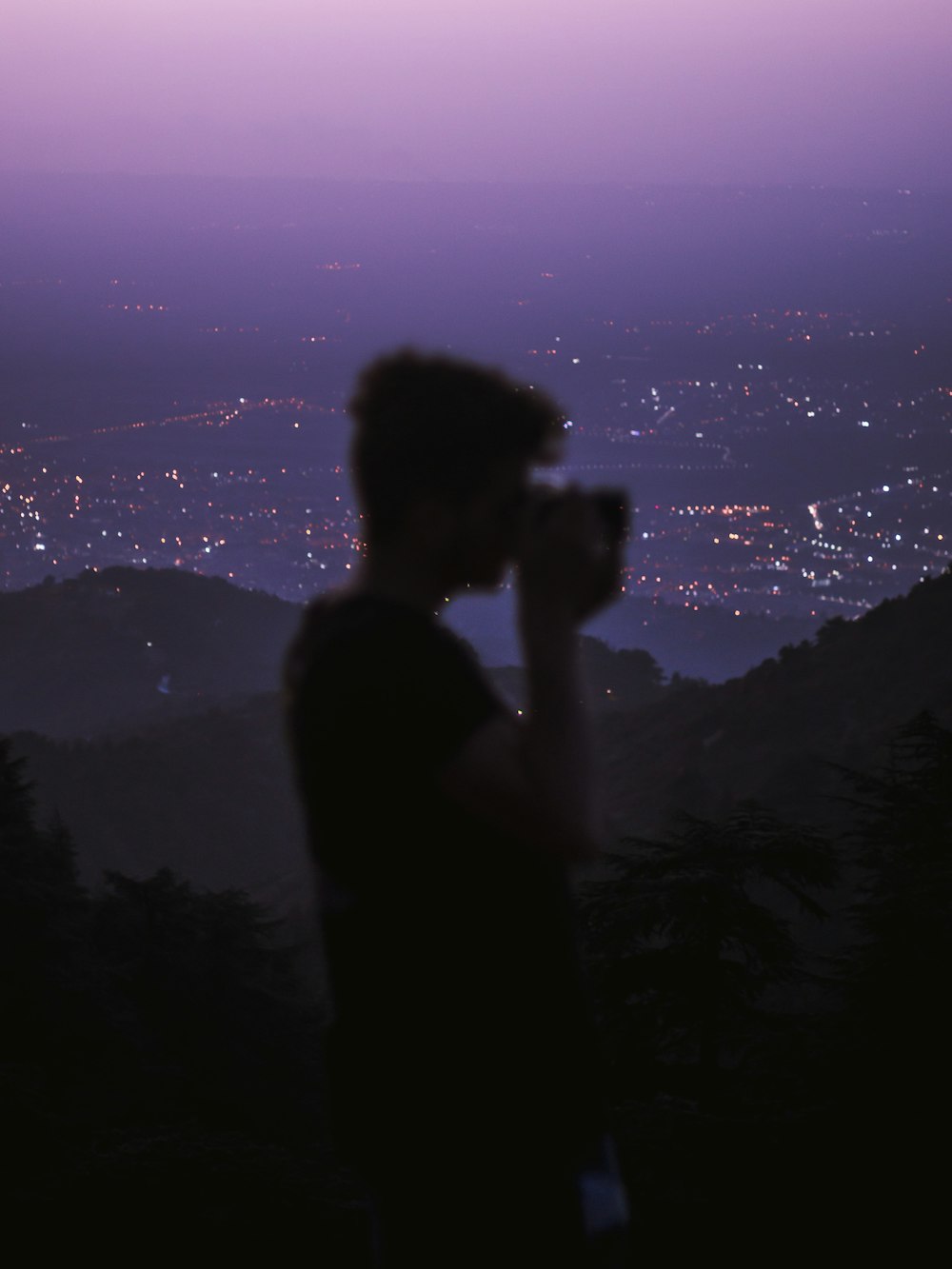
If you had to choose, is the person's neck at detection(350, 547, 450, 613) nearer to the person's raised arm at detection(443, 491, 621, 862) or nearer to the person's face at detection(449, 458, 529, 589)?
the person's face at detection(449, 458, 529, 589)

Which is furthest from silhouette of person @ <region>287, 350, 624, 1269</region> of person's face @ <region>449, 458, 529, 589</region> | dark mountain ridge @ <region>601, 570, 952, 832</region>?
dark mountain ridge @ <region>601, 570, 952, 832</region>

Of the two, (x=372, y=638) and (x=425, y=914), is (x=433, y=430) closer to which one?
(x=372, y=638)

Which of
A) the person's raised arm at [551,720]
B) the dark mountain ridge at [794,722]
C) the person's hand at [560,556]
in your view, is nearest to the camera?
the person's raised arm at [551,720]

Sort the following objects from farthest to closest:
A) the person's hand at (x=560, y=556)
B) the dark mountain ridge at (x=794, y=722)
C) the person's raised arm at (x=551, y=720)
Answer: the dark mountain ridge at (x=794, y=722)
the person's hand at (x=560, y=556)
the person's raised arm at (x=551, y=720)

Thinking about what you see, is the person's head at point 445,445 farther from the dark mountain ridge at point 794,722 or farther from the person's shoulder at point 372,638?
the dark mountain ridge at point 794,722

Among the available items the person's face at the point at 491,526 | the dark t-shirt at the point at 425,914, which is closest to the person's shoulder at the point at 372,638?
the dark t-shirt at the point at 425,914

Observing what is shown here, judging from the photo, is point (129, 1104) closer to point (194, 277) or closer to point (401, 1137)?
point (401, 1137)
